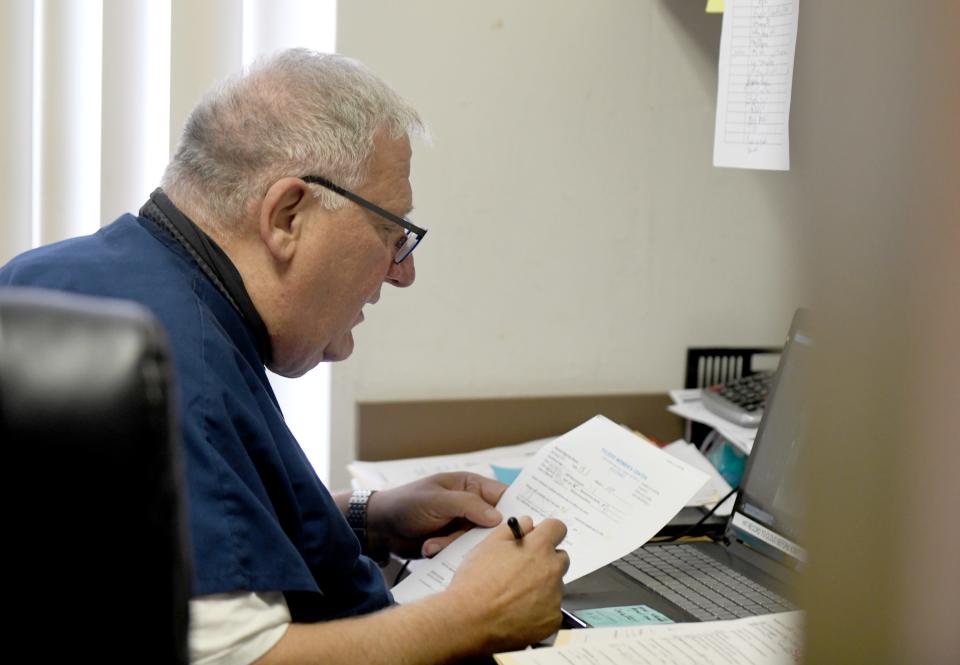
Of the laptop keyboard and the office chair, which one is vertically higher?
the office chair

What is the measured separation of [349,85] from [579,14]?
77 cm

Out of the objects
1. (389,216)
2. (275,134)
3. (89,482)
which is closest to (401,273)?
(389,216)

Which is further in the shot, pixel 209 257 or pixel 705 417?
pixel 705 417

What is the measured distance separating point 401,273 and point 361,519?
0.38 m

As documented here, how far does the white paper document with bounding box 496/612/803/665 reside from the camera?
982mm

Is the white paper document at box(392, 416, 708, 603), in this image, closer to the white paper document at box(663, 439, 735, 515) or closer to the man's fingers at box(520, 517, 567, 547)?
the man's fingers at box(520, 517, 567, 547)

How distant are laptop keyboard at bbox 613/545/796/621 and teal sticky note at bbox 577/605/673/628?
0.05 meters

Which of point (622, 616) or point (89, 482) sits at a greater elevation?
point (89, 482)

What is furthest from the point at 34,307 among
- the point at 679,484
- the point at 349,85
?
the point at 679,484

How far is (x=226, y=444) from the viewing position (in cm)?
94

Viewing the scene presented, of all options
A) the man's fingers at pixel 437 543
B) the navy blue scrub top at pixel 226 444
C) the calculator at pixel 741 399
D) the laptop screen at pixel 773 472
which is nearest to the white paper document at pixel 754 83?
the laptop screen at pixel 773 472

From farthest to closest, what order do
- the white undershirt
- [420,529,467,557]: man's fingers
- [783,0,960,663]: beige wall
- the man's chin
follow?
1. [420,529,467,557]: man's fingers
2. the man's chin
3. the white undershirt
4. [783,0,960,663]: beige wall

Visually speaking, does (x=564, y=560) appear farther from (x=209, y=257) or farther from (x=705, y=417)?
(x=705, y=417)

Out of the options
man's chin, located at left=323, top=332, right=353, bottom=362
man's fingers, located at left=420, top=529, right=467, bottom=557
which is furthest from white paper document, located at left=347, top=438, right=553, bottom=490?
man's chin, located at left=323, top=332, right=353, bottom=362
